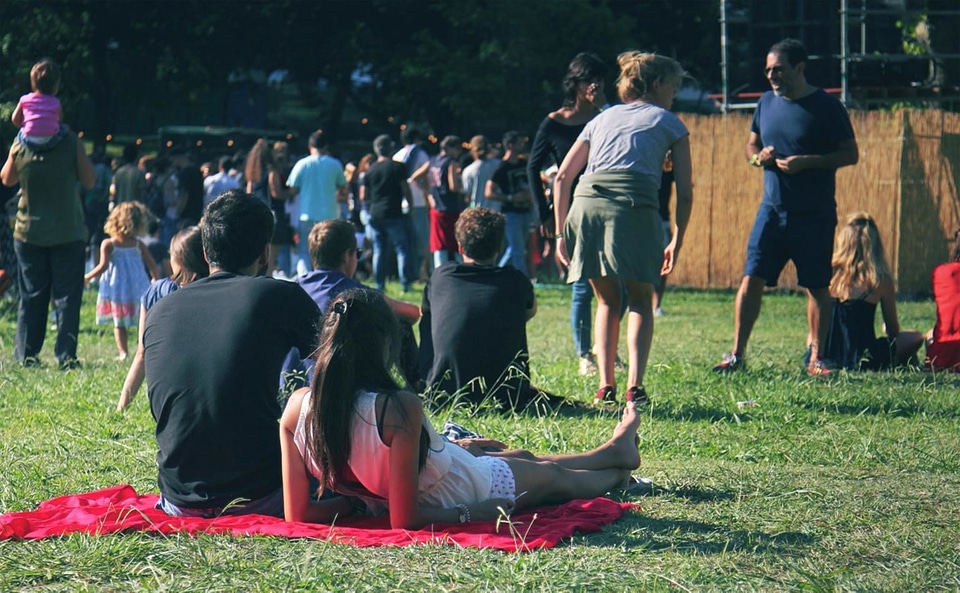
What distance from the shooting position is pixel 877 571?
410 cm

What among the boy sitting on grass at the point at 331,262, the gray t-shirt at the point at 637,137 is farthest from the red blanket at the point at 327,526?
the gray t-shirt at the point at 637,137

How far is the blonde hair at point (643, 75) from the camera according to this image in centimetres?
744

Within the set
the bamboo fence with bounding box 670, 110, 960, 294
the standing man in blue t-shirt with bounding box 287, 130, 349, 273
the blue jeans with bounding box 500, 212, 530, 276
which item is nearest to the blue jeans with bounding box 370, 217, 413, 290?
the standing man in blue t-shirt with bounding box 287, 130, 349, 273

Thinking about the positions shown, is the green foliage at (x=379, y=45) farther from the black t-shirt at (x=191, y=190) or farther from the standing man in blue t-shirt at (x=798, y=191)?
the standing man in blue t-shirt at (x=798, y=191)

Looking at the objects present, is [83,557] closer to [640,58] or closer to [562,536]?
[562,536]

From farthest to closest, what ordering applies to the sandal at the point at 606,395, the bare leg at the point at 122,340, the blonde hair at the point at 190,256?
the bare leg at the point at 122,340, the sandal at the point at 606,395, the blonde hair at the point at 190,256

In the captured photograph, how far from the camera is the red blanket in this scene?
4.38 metres

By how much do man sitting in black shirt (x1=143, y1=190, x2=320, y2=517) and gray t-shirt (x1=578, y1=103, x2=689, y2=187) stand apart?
2993 millimetres

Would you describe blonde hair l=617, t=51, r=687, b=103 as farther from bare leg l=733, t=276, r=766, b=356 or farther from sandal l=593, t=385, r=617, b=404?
bare leg l=733, t=276, r=766, b=356

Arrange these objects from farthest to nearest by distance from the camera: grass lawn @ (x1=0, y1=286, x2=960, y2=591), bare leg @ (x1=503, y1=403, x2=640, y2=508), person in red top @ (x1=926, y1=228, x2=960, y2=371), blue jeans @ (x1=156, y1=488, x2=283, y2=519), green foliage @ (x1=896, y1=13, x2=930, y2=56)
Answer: green foliage @ (x1=896, y1=13, x2=930, y2=56)
person in red top @ (x1=926, y1=228, x2=960, y2=371)
bare leg @ (x1=503, y1=403, x2=640, y2=508)
blue jeans @ (x1=156, y1=488, x2=283, y2=519)
grass lawn @ (x1=0, y1=286, x2=960, y2=591)

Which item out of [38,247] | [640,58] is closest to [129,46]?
[38,247]

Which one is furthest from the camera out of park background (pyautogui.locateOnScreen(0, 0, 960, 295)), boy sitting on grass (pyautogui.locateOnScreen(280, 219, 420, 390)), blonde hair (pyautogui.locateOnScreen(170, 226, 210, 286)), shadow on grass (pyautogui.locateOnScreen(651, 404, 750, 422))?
park background (pyautogui.locateOnScreen(0, 0, 960, 295))

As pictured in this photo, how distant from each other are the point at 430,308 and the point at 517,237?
28.0 feet

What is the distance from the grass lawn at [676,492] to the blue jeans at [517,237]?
6207mm
